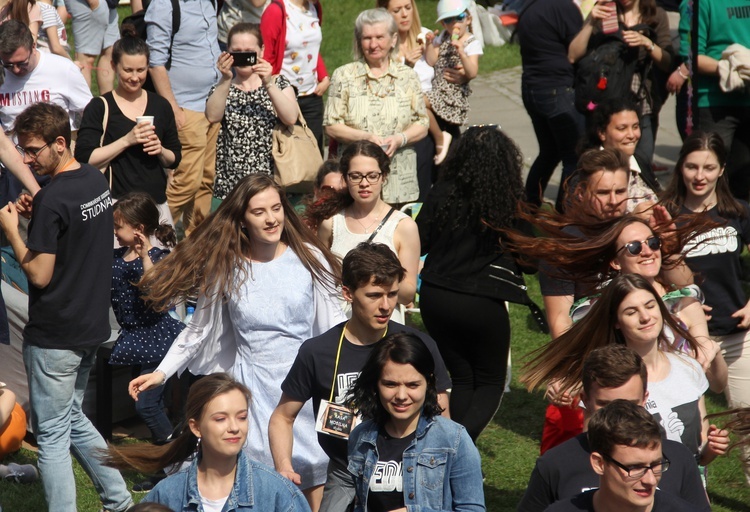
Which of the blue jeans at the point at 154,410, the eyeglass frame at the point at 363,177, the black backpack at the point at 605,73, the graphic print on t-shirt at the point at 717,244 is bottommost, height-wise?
the blue jeans at the point at 154,410

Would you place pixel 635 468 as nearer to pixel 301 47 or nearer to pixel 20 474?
pixel 20 474

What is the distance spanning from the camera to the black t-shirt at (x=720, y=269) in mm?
6066

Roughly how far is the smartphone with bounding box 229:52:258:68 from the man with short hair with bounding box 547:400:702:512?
4.73m

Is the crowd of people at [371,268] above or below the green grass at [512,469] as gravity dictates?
above

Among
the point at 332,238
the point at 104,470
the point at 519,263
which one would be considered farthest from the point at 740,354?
the point at 104,470

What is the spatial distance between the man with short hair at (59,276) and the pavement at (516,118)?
6380 mm

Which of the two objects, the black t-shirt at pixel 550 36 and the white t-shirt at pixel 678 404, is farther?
the black t-shirt at pixel 550 36

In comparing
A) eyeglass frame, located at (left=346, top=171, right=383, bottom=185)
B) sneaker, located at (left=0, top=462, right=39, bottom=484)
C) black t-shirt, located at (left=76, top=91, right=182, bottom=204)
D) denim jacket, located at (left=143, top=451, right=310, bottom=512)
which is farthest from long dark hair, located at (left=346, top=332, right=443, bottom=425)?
black t-shirt, located at (left=76, top=91, right=182, bottom=204)

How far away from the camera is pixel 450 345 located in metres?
5.95

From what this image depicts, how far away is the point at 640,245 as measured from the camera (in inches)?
203

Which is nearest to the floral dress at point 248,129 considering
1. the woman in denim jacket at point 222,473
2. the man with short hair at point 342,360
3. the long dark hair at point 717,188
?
the long dark hair at point 717,188

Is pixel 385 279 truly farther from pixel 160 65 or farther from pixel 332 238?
pixel 160 65

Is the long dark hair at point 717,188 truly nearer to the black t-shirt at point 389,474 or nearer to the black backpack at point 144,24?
the black t-shirt at point 389,474

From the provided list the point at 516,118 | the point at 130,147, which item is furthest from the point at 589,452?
the point at 516,118
